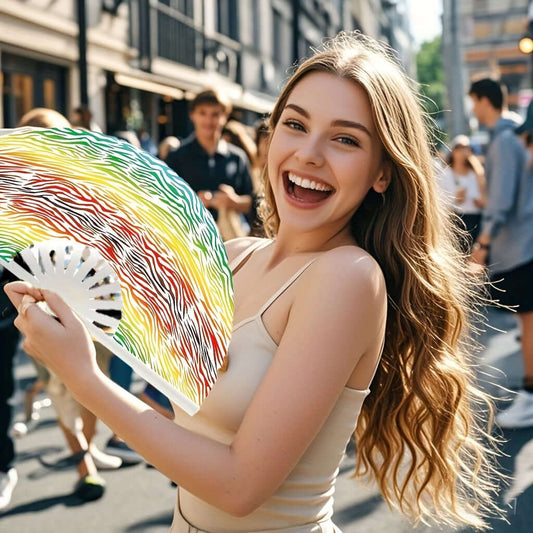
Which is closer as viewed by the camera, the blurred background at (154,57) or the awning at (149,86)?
the blurred background at (154,57)

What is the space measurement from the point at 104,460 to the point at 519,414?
2293 millimetres

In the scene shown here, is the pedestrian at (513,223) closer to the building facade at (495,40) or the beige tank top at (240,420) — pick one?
the beige tank top at (240,420)

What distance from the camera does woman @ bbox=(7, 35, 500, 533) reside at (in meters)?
1.26

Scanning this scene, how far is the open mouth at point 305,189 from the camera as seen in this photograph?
1.45 m

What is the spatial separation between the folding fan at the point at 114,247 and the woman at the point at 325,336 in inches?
3.2

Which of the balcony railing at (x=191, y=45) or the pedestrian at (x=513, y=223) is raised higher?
the balcony railing at (x=191, y=45)

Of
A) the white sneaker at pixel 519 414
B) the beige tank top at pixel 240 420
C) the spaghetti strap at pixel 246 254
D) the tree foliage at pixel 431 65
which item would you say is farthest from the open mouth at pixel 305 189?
the tree foliage at pixel 431 65

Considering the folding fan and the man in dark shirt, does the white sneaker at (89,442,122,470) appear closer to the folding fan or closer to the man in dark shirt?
the man in dark shirt

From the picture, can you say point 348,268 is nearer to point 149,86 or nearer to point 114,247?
point 114,247

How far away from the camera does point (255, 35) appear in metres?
25.7

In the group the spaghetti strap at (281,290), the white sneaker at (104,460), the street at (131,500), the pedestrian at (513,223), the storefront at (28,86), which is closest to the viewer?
the spaghetti strap at (281,290)

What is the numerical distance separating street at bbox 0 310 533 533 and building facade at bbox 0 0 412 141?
8.69 m

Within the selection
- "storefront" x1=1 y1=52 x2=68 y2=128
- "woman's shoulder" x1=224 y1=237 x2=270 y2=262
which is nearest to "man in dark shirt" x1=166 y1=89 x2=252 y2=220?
"woman's shoulder" x1=224 y1=237 x2=270 y2=262

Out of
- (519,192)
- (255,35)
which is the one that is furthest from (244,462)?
(255,35)
